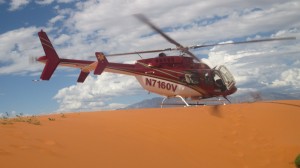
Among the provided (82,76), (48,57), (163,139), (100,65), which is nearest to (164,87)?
(100,65)

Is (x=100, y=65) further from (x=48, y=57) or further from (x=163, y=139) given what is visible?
(x=163, y=139)

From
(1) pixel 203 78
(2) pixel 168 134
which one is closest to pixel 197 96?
(1) pixel 203 78

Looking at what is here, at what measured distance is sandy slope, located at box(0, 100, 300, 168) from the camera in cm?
764

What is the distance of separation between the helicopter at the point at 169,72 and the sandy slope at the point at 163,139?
530 centimetres

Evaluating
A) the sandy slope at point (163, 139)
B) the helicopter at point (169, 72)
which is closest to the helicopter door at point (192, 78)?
the helicopter at point (169, 72)

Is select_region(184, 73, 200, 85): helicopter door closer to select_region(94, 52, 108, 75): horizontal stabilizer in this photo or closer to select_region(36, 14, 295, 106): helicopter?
select_region(36, 14, 295, 106): helicopter

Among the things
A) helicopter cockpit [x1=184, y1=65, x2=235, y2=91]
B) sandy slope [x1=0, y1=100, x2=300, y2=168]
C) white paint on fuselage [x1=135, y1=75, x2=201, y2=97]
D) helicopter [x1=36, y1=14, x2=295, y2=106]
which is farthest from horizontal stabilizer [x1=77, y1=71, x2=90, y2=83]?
sandy slope [x1=0, y1=100, x2=300, y2=168]

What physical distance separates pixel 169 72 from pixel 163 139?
10354 mm

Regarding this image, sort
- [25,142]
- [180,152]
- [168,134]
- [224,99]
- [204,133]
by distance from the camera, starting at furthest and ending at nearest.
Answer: [224,99], [204,133], [168,134], [180,152], [25,142]

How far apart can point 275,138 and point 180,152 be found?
4.24 m

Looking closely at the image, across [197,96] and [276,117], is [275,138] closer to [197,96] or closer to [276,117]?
[276,117]

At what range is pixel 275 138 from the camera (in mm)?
11797

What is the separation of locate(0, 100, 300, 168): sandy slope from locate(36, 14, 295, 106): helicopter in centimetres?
530

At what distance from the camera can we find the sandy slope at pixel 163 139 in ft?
25.1
